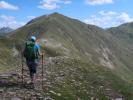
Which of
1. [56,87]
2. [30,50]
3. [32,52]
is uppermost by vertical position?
[30,50]

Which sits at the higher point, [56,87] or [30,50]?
[30,50]

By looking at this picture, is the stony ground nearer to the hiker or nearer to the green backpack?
the hiker

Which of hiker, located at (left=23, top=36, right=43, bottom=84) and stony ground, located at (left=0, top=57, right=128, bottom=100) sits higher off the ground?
hiker, located at (left=23, top=36, right=43, bottom=84)

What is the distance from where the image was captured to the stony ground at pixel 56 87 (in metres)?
22.3

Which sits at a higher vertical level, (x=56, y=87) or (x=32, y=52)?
(x=32, y=52)

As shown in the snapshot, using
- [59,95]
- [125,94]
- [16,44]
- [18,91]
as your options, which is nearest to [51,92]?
[59,95]

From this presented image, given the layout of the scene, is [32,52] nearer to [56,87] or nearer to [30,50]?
[30,50]

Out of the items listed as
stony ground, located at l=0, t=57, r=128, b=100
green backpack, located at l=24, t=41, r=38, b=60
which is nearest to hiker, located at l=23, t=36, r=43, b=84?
green backpack, located at l=24, t=41, r=38, b=60

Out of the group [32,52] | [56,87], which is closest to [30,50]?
[32,52]

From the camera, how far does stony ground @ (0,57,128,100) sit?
2227cm

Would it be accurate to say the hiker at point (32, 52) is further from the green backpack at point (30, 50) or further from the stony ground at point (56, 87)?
the stony ground at point (56, 87)

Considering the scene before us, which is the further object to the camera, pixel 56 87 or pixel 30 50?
pixel 56 87

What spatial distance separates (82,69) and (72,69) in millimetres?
1157

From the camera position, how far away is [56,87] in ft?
80.6
